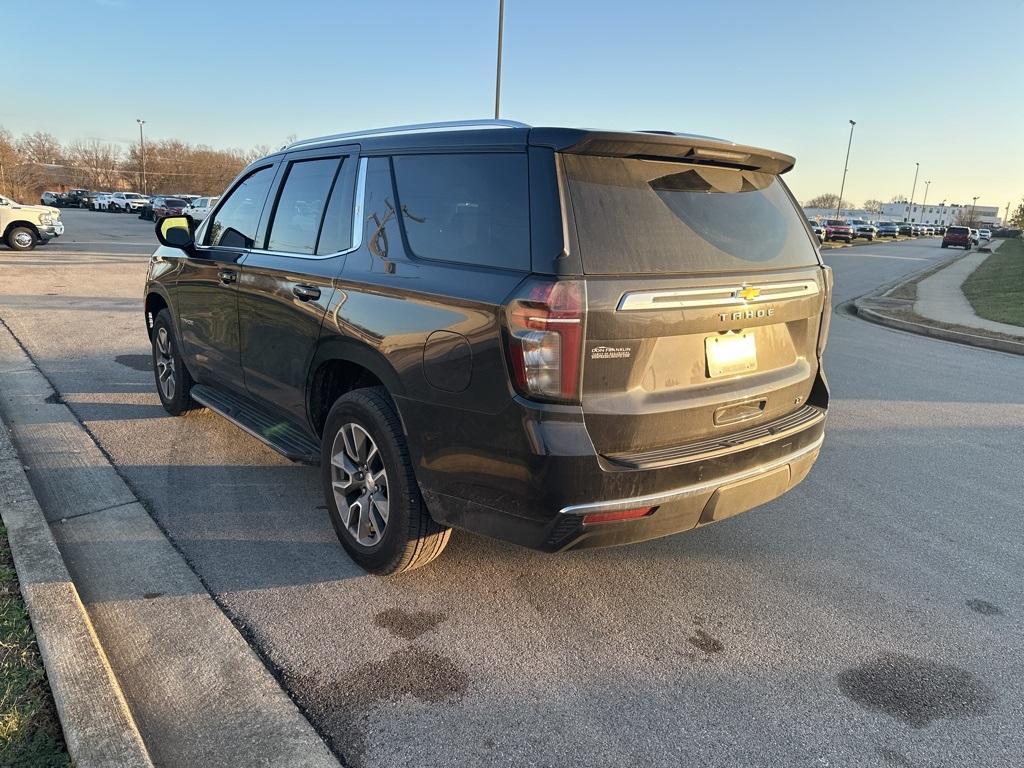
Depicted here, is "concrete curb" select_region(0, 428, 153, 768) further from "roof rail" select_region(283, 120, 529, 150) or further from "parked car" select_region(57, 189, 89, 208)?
"parked car" select_region(57, 189, 89, 208)

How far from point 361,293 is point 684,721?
2.18m

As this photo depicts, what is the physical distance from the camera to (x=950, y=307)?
15.5m

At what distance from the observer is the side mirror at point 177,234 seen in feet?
16.5

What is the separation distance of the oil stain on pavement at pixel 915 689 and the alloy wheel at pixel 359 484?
206 centimetres

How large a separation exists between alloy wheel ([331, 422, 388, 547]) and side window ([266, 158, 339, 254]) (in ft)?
3.51

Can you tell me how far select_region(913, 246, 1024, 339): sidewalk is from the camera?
40.3ft

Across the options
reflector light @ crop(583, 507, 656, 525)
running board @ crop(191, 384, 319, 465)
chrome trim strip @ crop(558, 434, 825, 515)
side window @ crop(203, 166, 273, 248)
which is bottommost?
running board @ crop(191, 384, 319, 465)

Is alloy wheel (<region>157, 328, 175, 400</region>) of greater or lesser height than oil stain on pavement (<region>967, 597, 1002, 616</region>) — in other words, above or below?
above

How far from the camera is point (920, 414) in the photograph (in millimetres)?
6449

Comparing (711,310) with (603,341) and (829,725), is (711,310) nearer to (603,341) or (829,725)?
(603,341)

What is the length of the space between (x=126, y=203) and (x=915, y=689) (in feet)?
223

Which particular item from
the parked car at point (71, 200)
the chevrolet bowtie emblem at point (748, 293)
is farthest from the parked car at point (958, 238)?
the parked car at point (71, 200)

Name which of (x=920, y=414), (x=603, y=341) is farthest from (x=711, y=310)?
(x=920, y=414)

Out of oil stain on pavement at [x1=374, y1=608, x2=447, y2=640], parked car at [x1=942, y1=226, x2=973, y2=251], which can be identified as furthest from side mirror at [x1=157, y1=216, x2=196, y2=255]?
parked car at [x1=942, y1=226, x2=973, y2=251]
